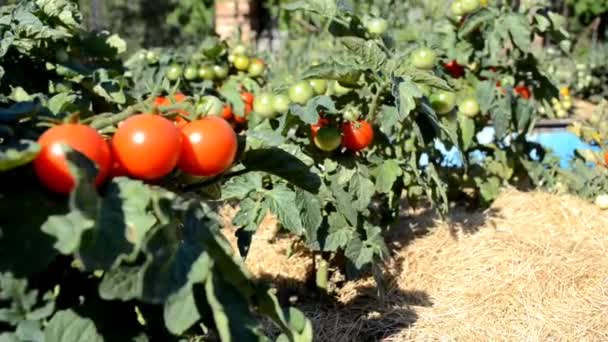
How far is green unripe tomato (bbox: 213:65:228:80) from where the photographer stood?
11.2 ft

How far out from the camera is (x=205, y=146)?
113 cm

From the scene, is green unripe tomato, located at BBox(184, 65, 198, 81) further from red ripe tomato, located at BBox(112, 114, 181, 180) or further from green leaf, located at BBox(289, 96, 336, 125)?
red ripe tomato, located at BBox(112, 114, 181, 180)

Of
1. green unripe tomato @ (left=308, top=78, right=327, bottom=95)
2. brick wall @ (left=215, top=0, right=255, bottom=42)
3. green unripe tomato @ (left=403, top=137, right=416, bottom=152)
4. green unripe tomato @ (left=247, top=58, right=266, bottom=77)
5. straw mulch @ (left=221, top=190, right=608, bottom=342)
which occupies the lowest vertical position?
brick wall @ (left=215, top=0, right=255, bottom=42)

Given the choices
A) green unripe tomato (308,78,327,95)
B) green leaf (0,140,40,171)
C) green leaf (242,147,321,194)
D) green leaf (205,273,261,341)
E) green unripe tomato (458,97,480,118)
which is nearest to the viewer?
green leaf (0,140,40,171)

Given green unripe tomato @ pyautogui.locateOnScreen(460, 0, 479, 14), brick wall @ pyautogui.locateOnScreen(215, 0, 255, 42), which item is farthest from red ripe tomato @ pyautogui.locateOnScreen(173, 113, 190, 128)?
brick wall @ pyautogui.locateOnScreen(215, 0, 255, 42)

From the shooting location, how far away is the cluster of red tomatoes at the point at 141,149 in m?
1.03

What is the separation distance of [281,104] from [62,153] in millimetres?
1357

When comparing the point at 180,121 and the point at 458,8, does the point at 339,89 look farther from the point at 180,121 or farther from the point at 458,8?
the point at 180,121

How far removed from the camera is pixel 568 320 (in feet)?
8.41

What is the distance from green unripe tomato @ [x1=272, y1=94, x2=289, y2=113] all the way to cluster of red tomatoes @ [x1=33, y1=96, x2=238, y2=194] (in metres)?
1.14

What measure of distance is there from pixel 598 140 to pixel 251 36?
440 cm

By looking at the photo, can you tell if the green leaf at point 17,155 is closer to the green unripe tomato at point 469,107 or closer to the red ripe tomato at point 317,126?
the red ripe tomato at point 317,126

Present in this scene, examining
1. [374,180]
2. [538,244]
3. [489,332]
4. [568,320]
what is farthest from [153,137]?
[538,244]

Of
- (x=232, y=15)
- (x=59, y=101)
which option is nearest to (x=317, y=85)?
(x=59, y=101)
